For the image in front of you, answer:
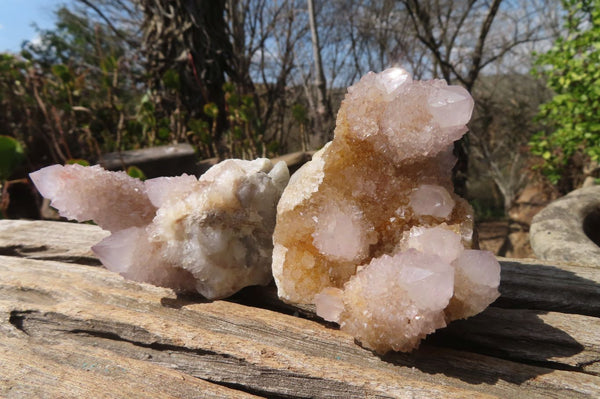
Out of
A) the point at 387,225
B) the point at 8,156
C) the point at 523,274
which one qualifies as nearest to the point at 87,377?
the point at 387,225

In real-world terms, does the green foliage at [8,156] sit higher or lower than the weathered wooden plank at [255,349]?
higher

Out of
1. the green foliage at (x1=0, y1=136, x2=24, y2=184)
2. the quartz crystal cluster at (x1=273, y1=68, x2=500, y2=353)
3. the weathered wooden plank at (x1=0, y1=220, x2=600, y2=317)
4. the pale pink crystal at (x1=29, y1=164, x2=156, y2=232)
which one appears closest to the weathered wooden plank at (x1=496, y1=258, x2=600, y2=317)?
the weathered wooden plank at (x1=0, y1=220, x2=600, y2=317)

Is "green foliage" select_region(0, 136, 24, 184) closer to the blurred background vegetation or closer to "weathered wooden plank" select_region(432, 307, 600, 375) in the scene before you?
the blurred background vegetation

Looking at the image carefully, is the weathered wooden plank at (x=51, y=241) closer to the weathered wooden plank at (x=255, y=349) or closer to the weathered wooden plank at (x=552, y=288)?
the weathered wooden plank at (x=255, y=349)

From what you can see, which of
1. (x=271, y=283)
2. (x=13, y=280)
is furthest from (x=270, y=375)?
(x=13, y=280)

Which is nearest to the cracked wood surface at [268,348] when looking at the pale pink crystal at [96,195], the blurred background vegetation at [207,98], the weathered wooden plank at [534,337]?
the weathered wooden plank at [534,337]

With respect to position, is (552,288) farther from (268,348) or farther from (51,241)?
(51,241)

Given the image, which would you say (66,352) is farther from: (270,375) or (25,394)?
(270,375)

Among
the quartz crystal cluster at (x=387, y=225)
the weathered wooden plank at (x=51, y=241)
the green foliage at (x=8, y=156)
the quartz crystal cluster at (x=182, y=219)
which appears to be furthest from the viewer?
the green foliage at (x=8, y=156)

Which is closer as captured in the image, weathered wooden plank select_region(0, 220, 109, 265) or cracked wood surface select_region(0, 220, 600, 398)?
cracked wood surface select_region(0, 220, 600, 398)
